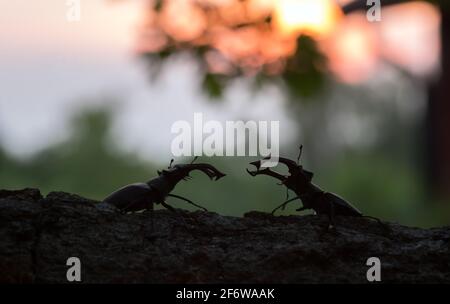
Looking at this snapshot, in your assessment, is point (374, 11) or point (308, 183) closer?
point (308, 183)

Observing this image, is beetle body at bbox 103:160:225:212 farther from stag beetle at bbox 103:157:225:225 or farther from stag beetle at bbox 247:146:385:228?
stag beetle at bbox 247:146:385:228

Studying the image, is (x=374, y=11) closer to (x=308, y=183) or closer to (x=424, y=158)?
(x=308, y=183)

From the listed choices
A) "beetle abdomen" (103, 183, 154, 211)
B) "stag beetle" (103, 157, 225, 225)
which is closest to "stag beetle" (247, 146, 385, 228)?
"stag beetle" (103, 157, 225, 225)

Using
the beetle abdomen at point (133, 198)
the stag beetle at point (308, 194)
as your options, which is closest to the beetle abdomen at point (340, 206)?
the stag beetle at point (308, 194)

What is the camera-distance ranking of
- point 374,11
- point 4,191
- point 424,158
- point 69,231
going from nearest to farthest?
1. point 69,231
2. point 4,191
3. point 374,11
4. point 424,158

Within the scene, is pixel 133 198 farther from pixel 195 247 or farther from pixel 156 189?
pixel 195 247

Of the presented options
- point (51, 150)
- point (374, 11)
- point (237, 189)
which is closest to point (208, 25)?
point (374, 11)
